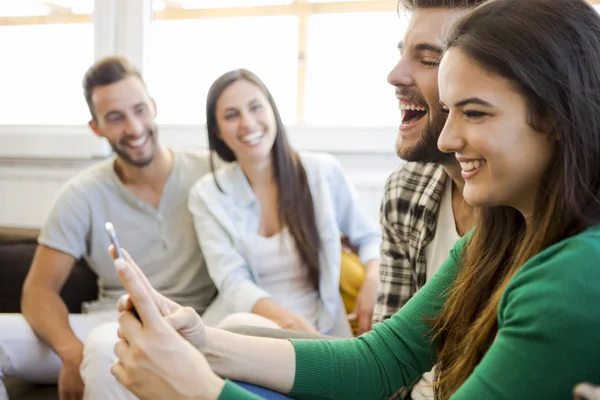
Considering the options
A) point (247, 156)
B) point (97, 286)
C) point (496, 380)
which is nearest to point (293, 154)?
point (247, 156)

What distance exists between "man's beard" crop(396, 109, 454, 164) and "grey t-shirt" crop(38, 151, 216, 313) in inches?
38.9

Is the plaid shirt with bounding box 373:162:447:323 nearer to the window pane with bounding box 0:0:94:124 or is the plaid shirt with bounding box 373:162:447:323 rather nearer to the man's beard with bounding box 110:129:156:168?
the man's beard with bounding box 110:129:156:168

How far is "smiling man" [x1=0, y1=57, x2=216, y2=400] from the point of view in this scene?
75.3 inches

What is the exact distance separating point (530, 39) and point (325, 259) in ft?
3.94

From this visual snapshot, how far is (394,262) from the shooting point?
4.71ft

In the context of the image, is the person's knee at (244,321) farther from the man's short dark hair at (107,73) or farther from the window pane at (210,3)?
the window pane at (210,3)

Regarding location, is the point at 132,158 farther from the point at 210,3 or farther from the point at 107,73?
the point at 210,3

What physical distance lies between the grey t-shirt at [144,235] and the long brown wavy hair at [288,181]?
0.22 meters

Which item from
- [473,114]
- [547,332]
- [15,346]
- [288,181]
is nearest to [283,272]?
[288,181]

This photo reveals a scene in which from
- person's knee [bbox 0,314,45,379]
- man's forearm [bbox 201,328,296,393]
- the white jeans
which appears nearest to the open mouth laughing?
man's forearm [bbox 201,328,296,393]

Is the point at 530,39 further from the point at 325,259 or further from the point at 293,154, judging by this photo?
the point at 293,154

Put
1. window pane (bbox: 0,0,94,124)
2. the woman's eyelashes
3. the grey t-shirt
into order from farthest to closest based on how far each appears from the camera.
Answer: window pane (bbox: 0,0,94,124) < the grey t-shirt < the woman's eyelashes

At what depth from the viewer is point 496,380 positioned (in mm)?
698

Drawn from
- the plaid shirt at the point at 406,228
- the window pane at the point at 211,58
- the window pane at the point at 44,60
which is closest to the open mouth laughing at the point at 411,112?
the plaid shirt at the point at 406,228
